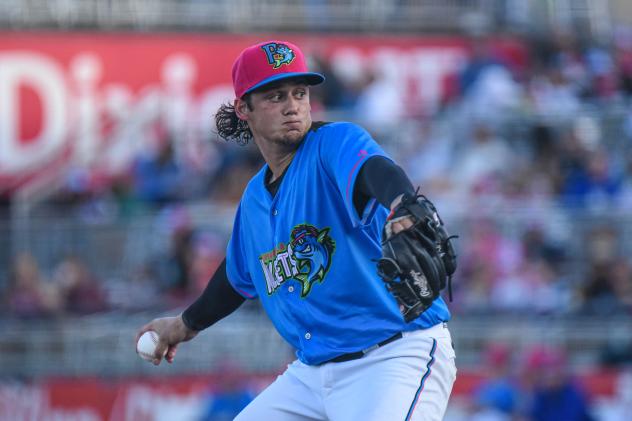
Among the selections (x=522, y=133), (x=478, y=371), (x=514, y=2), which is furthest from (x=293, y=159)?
(x=514, y=2)

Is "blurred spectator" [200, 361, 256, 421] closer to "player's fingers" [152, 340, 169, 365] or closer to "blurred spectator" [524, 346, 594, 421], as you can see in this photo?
"blurred spectator" [524, 346, 594, 421]

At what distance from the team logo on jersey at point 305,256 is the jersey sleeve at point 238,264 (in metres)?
0.52

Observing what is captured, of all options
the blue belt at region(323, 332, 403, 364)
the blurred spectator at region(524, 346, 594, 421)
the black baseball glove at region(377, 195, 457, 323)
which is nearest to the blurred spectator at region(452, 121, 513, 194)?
the blurred spectator at region(524, 346, 594, 421)

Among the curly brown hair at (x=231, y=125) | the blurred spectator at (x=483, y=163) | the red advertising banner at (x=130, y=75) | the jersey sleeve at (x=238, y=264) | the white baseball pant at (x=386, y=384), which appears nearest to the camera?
the white baseball pant at (x=386, y=384)

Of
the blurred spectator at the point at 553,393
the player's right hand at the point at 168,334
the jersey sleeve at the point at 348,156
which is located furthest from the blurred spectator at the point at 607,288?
the jersey sleeve at the point at 348,156

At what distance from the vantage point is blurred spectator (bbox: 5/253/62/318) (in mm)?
12328

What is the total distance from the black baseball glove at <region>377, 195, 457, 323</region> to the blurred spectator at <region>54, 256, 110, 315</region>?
26.8 ft

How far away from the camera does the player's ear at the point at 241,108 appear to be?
5.43 metres

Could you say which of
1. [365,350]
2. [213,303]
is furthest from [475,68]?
[365,350]

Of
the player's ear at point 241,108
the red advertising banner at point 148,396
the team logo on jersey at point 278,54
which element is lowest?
the red advertising banner at point 148,396

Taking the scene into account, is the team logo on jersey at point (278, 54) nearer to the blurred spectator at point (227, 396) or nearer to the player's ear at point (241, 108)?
the player's ear at point (241, 108)

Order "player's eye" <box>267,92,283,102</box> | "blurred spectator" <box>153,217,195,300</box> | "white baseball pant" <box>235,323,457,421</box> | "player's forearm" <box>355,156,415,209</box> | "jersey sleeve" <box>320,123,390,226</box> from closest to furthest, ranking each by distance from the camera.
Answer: "player's forearm" <box>355,156,415,209</box> → "jersey sleeve" <box>320,123,390,226</box> → "white baseball pant" <box>235,323,457,421</box> → "player's eye" <box>267,92,283,102</box> → "blurred spectator" <box>153,217,195,300</box>

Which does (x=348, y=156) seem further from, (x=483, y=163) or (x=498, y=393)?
(x=483, y=163)

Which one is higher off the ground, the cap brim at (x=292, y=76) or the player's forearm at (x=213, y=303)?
the cap brim at (x=292, y=76)
